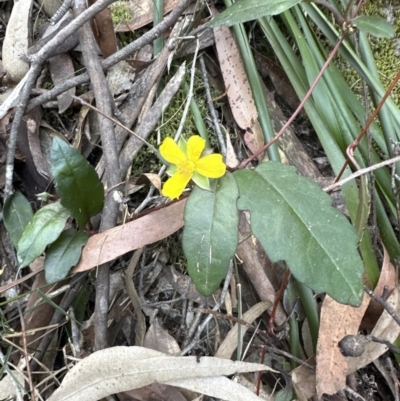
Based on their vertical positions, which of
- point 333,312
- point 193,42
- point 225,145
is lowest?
point 333,312

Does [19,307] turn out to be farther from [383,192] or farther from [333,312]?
[383,192]

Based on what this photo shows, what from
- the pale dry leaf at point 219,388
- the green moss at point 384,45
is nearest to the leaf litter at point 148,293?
the pale dry leaf at point 219,388

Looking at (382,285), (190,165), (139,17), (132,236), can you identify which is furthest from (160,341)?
(139,17)

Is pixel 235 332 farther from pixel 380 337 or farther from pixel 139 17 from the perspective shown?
pixel 139 17

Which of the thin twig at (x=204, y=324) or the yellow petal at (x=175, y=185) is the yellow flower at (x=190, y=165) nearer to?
the yellow petal at (x=175, y=185)

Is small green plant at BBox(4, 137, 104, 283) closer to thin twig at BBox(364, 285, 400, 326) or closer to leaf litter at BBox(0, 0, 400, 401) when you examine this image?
leaf litter at BBox(0, 0, 400, 401)

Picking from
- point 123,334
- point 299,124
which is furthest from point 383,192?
point 123,334

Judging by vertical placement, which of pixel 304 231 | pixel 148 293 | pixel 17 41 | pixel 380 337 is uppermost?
pixel 17 41

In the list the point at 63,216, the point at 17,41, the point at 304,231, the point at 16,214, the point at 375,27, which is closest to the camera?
the point at 304,231
